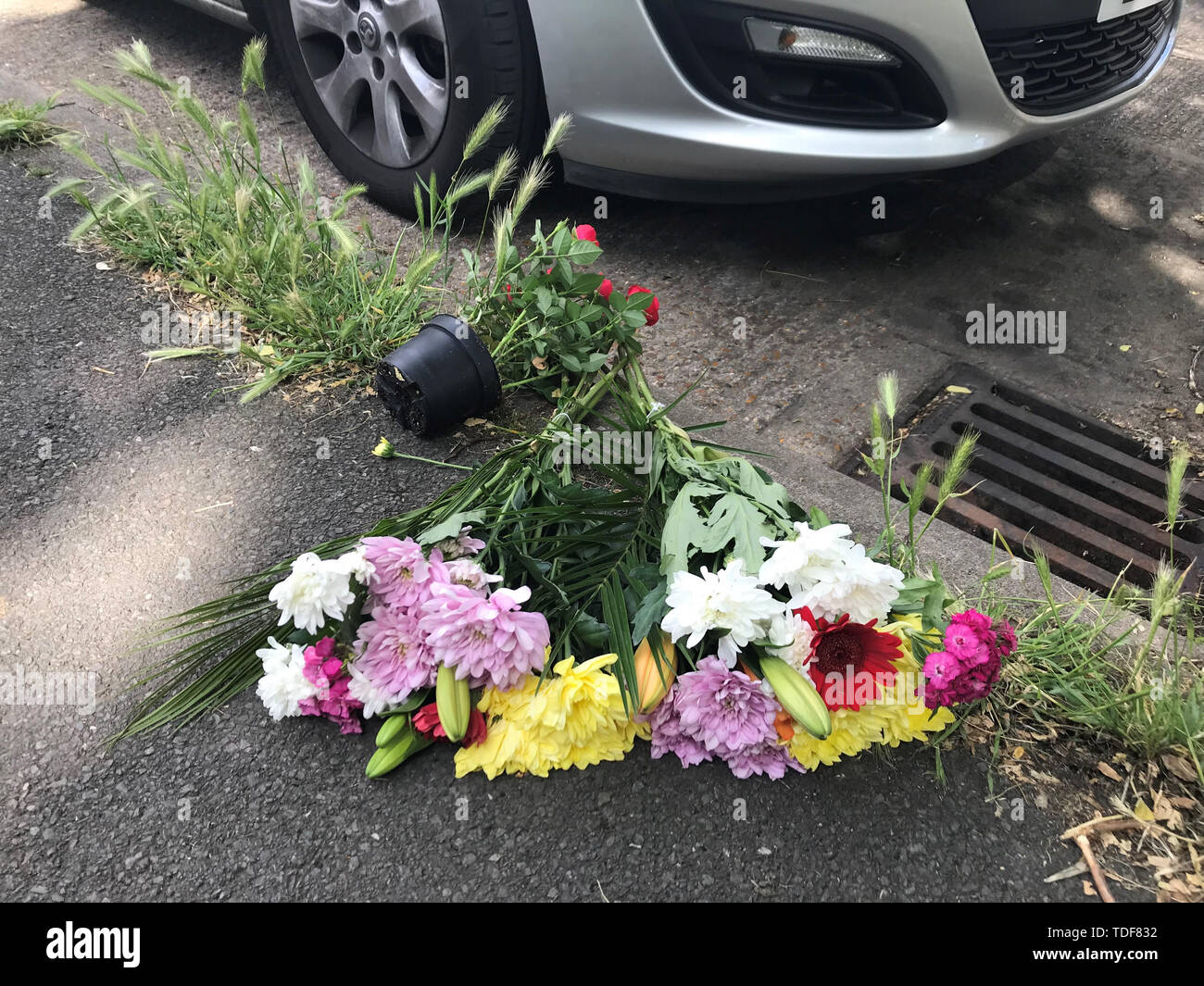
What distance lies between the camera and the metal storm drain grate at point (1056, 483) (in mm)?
1996

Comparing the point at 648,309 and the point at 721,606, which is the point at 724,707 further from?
the point at 648,309

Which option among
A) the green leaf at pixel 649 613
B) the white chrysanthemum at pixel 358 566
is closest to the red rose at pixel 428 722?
the white chrysanthemum at pixel 358 566

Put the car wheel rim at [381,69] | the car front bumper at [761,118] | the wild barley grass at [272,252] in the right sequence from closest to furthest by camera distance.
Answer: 1. the car front bumper at [761,118]
2. the wild barley grass at [272,252]
3. the car wheel rim at [381,69]

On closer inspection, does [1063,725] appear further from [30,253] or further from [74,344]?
[30,253]

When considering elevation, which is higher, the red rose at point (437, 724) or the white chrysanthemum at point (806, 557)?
the white chrysanthemum at point (806, 557)

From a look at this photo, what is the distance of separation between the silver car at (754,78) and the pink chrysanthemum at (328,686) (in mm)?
1582

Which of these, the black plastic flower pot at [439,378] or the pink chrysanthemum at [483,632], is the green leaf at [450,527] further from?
the black plastic flower pot at [439,378]

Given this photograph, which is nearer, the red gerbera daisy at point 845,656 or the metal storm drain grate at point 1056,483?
the red gerbera daisy at point 845,656

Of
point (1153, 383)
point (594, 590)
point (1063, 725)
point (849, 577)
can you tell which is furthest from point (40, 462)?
point (1153, 383)

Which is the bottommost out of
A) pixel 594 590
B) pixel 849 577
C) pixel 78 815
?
pixel 78 815

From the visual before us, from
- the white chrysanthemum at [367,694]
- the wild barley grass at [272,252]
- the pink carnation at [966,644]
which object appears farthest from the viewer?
the wild barley grass at [272,252]

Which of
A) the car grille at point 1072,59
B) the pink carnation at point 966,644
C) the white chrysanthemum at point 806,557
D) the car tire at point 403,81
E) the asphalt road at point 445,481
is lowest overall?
the asphalt road at point 445,481
